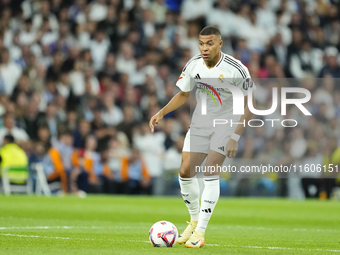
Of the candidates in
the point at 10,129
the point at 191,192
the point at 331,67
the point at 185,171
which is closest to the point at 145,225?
the point at 191,192

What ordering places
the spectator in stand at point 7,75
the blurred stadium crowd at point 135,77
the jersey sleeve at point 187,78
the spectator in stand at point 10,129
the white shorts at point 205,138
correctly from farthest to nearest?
1. the spectator in stand at point 7,75
2. the blurred stadium crowd at point 135,77
3. the spectator in stand at point 10,129
4. the jersey sleeve at point 187,78
5. the white shorts at point 205,138

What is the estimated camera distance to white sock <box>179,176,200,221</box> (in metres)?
7.05

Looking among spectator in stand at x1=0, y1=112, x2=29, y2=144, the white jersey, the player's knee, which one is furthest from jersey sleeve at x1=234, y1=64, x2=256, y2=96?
spectator in stand at x1=0, y1=112, x2=29, y2=144

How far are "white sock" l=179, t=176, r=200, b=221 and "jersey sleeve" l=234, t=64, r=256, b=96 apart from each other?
1.17 m

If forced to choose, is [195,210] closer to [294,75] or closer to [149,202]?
[149,202]

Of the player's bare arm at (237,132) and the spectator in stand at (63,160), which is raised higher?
the player's bare arm at (237,132)

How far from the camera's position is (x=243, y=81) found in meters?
6.86

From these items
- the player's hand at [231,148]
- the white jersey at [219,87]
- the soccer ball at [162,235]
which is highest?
the white jersey at [219,87]

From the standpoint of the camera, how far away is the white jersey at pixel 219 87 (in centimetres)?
691

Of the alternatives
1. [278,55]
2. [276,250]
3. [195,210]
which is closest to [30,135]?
[278,55]

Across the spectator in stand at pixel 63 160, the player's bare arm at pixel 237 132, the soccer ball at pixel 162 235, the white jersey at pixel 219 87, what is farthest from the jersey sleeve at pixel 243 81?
the spectator in stand at pixel 63 160

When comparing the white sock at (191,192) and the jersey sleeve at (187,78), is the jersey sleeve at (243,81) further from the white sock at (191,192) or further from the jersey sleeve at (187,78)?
the white sock at (191,192)

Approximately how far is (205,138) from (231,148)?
495 mm

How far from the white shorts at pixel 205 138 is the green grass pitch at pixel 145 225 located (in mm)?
1081
